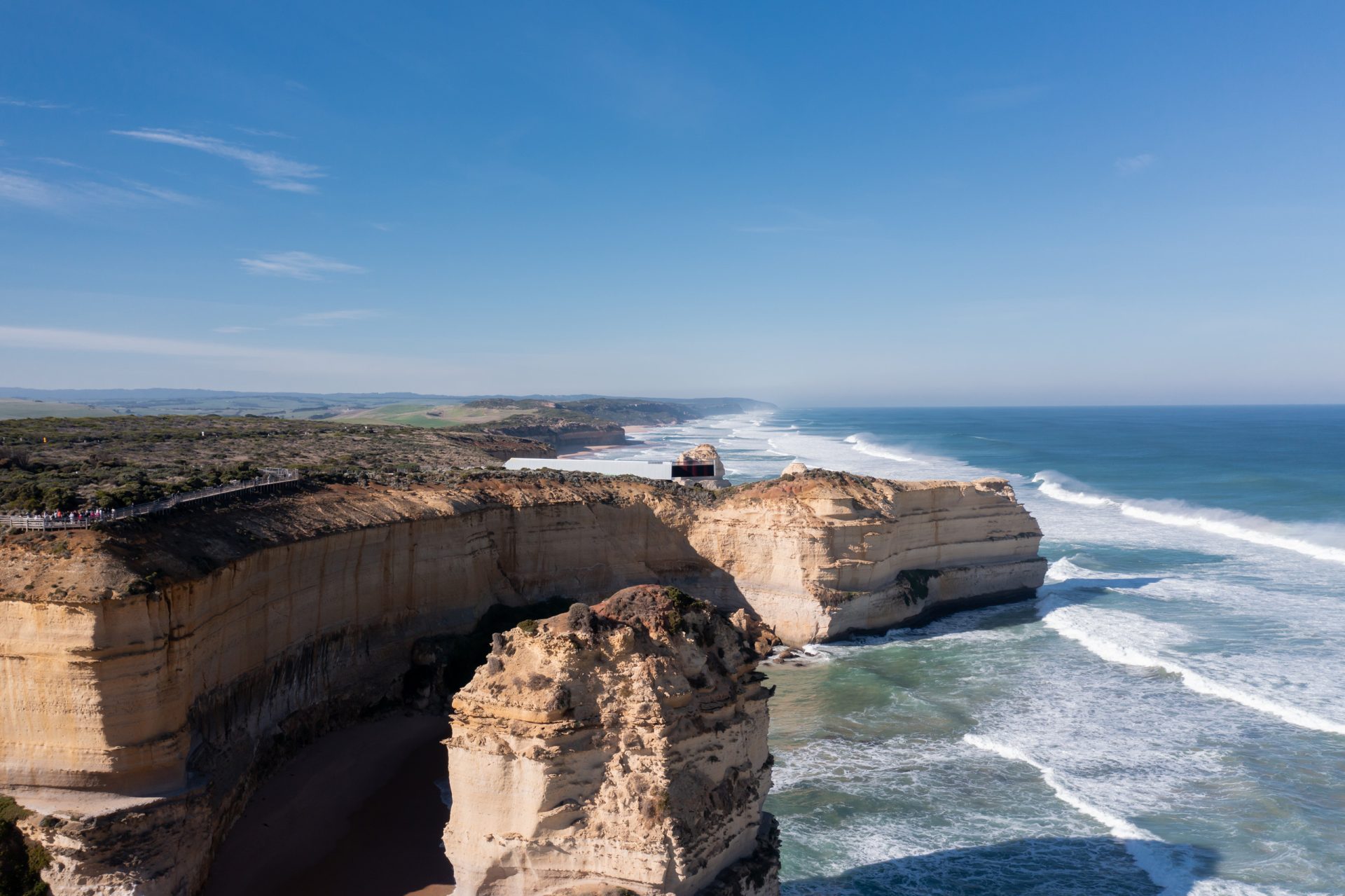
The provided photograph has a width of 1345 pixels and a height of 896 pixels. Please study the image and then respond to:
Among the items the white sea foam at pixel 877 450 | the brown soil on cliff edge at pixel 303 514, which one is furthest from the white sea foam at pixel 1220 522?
the white sea foam at pixel 877 450

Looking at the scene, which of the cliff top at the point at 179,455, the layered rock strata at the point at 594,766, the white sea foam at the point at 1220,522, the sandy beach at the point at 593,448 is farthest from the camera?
the sandy beach at the point at 593,448

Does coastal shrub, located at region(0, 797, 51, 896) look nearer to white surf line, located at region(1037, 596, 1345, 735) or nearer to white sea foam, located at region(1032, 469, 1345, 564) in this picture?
white surf line, located at region(1037, 596, 1345, 735)

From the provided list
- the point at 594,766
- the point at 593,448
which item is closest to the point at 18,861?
the point at 594,766

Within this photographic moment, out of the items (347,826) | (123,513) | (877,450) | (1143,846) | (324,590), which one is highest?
(123,513)

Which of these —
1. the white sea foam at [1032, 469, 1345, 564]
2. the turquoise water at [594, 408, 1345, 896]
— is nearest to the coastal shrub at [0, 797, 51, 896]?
the turquoise water at [594, 408, 1345, 896]

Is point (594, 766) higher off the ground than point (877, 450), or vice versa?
point (594, 766)

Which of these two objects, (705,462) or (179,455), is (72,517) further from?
(705,462)

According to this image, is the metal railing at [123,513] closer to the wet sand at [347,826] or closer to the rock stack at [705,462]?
the wet sand at [347,826]

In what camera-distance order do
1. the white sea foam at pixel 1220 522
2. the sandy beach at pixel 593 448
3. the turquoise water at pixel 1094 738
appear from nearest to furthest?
1. the turquoise water at pixel 1094 738
2. the white sea foam at pixel 1220 522
3. the sandy beach at pixel 593 448
